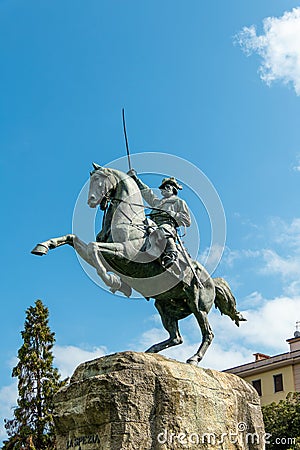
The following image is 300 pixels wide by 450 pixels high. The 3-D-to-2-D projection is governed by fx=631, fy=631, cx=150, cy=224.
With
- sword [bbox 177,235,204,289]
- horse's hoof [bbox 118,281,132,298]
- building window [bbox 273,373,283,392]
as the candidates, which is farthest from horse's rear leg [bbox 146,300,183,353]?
building window [bbox 273,373,283,392]

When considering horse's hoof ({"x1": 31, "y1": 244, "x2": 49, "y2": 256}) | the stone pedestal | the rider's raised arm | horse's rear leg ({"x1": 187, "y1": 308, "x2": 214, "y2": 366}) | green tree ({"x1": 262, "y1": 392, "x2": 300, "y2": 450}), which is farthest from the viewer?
green tree ({"x1": 262, "y1": 392, "x2": 300, "y2": 450})

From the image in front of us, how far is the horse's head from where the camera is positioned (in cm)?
988

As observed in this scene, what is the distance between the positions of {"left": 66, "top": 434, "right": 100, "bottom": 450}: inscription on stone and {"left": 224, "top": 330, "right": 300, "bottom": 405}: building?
105ft

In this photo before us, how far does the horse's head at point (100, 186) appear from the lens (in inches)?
389

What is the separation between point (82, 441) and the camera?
8.07 m

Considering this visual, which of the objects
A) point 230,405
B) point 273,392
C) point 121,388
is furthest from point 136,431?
point 273,392

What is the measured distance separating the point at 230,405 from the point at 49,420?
53.2 feet

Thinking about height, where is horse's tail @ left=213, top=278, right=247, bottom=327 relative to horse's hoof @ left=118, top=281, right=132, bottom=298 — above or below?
above

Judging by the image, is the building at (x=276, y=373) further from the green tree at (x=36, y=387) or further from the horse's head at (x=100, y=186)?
the horse's head at (x=100, y=186)

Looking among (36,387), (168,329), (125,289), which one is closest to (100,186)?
(125,289)

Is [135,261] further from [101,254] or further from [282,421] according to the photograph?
[282,421]

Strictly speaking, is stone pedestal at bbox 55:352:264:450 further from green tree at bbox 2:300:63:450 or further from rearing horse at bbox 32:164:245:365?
green tree at bbox 2:300:63:450

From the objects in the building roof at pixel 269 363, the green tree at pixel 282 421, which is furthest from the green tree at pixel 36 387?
the building roof at pixel 269 363

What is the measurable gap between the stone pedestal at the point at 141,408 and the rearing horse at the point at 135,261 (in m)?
1.14
